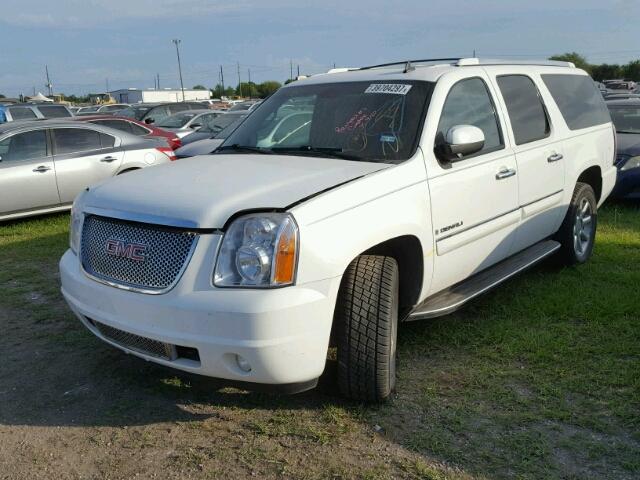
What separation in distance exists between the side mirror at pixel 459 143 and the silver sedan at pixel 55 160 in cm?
568

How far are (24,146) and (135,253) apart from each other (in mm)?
6278

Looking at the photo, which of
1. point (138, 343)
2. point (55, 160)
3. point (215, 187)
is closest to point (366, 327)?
point (215, 187)

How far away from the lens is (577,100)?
576 centimetres

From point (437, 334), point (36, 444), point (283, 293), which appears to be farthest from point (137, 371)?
point (437, 334)

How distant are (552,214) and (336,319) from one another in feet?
8.57

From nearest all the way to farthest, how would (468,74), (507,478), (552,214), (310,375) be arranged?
(507,478), (310,375), (468,74), (552,214)

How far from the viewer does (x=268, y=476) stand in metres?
2.94

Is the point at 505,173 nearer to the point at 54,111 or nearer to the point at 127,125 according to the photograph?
the point at 127,125

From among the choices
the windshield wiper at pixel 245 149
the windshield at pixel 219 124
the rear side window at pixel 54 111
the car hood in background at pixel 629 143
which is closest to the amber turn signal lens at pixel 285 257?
the windshield wiper at pixel 245 149

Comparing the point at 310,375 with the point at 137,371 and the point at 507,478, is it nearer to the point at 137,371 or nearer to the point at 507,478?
the point at 507,478

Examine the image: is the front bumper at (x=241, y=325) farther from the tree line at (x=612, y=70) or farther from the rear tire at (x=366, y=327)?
the tree line at (x=612, y=70)

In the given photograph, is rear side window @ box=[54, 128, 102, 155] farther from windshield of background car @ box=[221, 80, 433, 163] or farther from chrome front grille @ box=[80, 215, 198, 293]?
chrome front grille @ box=[80, 215, 198, 293]

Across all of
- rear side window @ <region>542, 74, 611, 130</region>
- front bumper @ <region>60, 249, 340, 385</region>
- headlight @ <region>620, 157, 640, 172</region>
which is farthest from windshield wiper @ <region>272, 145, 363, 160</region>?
headlight @ <region>620, 157, 640, 172</region>

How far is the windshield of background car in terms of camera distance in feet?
13.0
